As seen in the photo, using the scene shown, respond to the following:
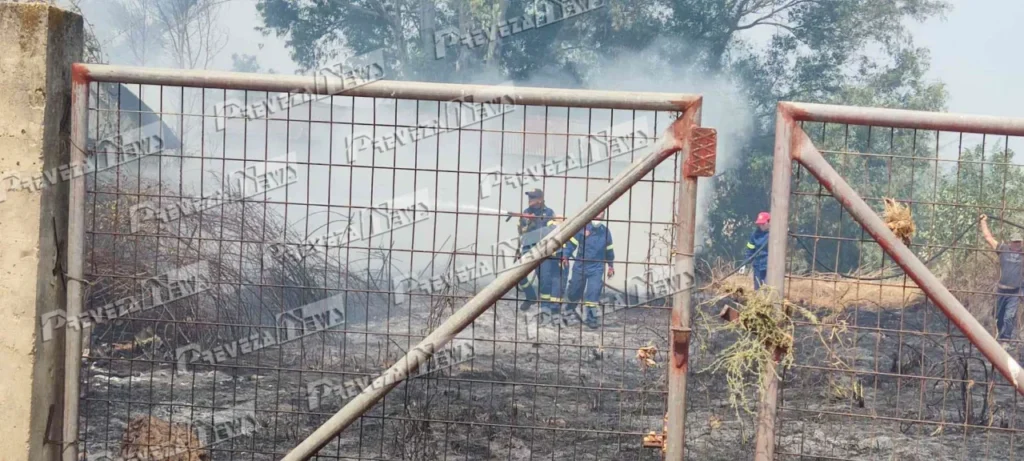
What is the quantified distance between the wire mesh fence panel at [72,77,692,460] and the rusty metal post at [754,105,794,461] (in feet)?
1.22

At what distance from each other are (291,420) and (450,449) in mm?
1339

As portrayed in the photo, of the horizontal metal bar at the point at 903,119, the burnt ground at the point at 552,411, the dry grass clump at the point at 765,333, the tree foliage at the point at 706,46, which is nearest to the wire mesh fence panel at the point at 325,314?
the burnt ground at the point at 552,411

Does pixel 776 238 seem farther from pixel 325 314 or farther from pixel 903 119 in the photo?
pixel 325 314

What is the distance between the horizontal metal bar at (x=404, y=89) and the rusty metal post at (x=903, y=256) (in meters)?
0.47

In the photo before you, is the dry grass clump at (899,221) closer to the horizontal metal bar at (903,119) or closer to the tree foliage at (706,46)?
the horizontal metal bar at (903,119)

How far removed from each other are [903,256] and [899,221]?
17 centimetres

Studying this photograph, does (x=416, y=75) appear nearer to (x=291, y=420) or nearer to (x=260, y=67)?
(x=260, y=67)

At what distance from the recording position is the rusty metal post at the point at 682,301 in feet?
10.2

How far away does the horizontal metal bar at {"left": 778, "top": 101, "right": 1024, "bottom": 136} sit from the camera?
3125mm

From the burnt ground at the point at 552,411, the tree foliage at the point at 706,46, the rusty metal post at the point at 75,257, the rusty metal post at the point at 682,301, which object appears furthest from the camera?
the tree foliage at the point at 706,46

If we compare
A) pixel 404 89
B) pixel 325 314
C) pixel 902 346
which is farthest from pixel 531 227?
pixel 404 89

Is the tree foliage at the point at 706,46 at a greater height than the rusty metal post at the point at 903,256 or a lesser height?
greater

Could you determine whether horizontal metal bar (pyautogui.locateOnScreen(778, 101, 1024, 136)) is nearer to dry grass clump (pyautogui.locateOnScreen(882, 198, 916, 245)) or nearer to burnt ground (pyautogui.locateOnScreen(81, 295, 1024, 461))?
dry grass clump (pyautogui.locateOnScreen(882, 198, 916, 245))

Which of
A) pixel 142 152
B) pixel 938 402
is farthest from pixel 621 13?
pixel 142 152
